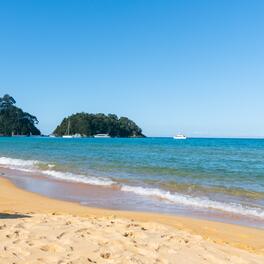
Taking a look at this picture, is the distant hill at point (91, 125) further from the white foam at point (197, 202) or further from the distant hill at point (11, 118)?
the white foam at point (197, 202)

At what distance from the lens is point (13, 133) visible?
587 feet

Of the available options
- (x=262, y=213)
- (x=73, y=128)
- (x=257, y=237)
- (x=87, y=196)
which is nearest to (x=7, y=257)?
(x=257, y=237)

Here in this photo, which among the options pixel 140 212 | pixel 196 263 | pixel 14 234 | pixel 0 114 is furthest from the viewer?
pixel 0 114

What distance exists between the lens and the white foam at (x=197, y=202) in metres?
11.8

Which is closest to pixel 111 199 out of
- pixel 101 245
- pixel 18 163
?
pixel 101 245

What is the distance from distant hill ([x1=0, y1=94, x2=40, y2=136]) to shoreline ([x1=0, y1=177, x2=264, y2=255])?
168 m

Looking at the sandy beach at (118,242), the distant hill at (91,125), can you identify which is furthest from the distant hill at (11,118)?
the sandy beach at (118,242)

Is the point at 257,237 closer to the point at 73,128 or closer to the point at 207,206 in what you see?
Result: the point at 207,206

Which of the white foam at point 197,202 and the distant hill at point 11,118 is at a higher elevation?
the distant hill at point 11,118

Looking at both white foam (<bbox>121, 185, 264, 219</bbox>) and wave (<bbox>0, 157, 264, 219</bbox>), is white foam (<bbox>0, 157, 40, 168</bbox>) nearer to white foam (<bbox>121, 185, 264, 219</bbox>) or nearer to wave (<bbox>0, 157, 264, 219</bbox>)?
wave (<bbox>0, 157, 264, 219</bbox>)

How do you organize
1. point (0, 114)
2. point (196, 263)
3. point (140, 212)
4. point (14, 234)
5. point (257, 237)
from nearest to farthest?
point (196, 263)
point (14, 234)
point (257, 237)
point (140, 212)
point (0, 114)

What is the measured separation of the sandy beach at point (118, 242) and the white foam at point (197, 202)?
93.2 inches

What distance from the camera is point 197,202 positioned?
43.2ft

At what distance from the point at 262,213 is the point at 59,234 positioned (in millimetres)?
6900
